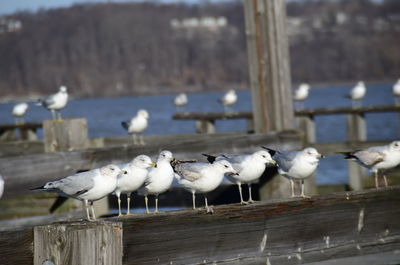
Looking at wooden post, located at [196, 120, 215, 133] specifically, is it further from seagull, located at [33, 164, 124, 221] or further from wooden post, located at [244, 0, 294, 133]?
seagull, located at [33, 164, 124, 221]

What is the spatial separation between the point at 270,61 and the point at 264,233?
3349 millimetres

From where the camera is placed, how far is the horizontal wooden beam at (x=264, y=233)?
4984 mm

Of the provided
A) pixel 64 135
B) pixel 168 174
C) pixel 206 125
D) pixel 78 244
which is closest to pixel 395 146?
pixel 168 174

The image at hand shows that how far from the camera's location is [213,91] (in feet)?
428

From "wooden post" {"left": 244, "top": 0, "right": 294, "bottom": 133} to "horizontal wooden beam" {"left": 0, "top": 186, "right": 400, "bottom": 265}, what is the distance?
2.53 m

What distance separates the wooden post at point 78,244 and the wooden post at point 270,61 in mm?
4368

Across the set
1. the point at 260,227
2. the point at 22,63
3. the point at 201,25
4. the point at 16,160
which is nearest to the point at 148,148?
the point at 16,160

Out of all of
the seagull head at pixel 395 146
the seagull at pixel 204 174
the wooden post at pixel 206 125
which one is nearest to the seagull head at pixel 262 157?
the seagull at pixel 204 174

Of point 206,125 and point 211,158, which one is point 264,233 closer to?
point 211,158

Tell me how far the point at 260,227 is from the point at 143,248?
91 cm

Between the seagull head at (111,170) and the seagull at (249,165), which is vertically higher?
the seagull head at (111,170)

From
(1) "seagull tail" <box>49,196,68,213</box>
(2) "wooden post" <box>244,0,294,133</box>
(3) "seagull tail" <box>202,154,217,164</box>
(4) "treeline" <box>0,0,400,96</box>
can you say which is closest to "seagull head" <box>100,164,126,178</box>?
(3) "seagull tail" <box>202,154,217,164</box>

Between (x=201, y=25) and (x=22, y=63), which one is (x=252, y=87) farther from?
(x=201, y=25)

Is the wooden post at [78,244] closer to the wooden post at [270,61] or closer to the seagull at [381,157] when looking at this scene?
the seagull at [381,157]
